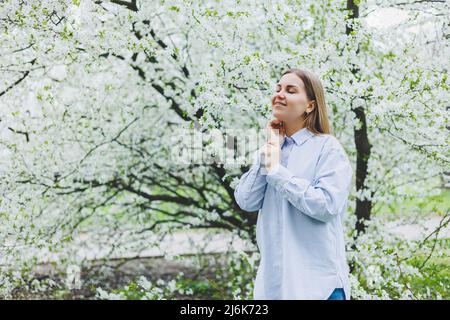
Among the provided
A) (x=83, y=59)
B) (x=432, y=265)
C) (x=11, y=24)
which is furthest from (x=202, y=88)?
(x=432, y=265)

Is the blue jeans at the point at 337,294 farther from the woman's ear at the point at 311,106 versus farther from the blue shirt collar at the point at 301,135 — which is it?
the woman's ear at the point at 311,106

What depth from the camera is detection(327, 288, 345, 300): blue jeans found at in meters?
1.92

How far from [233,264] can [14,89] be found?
320 cm

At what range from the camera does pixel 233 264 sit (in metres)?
6.39

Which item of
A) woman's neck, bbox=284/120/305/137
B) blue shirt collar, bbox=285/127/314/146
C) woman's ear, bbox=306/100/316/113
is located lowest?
blue shirt collar, bbox=285/127/314/146

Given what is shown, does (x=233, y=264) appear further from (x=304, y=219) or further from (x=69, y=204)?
(x=304, y=219)

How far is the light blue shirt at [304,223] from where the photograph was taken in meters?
1.92

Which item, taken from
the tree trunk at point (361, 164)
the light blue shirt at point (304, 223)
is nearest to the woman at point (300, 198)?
the light blue shirt at point (304, 223)

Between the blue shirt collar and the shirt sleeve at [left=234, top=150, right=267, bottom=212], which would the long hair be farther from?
the shirt sleeve at [left=234, top=150, right=267, bottom=212]

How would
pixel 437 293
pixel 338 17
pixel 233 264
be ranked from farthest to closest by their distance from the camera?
pixel 233 264 < pixel 437 293 < pixel 338 17

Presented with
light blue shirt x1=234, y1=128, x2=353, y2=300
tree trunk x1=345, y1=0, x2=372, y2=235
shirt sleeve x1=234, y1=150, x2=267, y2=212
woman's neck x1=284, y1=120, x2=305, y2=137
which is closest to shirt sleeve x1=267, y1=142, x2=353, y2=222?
light blue shirt x1=234, y1=128, x2=353, y2=300

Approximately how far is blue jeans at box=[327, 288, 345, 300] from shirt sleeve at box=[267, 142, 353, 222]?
0.26 m
